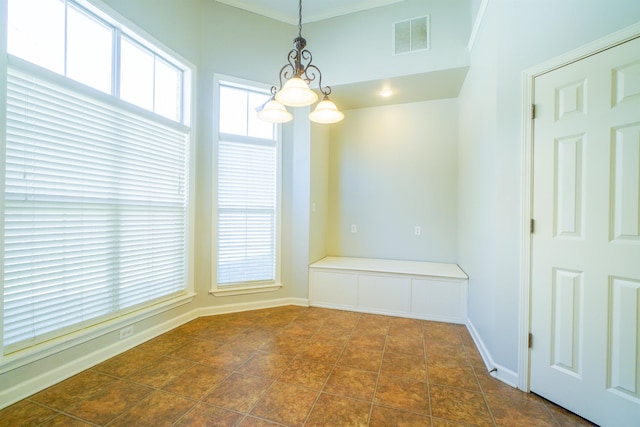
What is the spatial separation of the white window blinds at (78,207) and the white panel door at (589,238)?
3255 millimetres

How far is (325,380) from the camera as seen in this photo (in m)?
1.90

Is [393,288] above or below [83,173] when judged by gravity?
below

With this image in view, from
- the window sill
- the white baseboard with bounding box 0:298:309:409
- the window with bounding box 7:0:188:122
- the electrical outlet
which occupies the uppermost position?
the window with bounding box 7:0:188:122

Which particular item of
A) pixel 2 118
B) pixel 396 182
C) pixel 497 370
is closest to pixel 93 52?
pixel 2 118

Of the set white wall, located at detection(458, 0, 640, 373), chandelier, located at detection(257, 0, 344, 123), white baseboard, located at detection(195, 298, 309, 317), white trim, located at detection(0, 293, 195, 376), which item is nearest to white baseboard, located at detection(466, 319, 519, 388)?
white wall, located at detection(458, 0, 640, 373)

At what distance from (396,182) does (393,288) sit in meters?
1.56

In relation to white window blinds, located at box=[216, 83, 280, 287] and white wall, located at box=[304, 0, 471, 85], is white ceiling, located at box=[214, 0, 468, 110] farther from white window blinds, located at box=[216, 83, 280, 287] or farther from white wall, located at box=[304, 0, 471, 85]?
white window blinds, located at box=[216, 83, 280, 287]

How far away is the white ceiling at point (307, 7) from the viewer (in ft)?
10.00

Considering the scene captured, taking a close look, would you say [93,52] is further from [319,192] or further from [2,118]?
[319,192]

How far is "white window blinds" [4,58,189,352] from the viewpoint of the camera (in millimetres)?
1660

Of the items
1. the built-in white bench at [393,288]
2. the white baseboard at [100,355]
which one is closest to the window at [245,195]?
the white baseboard at [100,355]

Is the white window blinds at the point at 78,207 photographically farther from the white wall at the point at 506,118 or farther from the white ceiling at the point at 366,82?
the white wall at the point at 506,118

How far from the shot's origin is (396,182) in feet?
12.5

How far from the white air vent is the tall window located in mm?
2572
